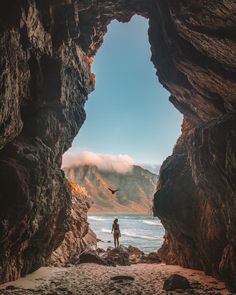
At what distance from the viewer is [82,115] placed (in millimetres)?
26031

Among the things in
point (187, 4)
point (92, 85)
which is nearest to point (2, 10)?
point (187, 4)

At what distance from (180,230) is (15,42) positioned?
54.2 ft

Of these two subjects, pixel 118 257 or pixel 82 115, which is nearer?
pixel 82 115

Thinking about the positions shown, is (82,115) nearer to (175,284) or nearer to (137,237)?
(175,284)

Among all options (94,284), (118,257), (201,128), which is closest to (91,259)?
(118,257)

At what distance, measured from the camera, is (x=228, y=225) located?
Answer: 15.6 m

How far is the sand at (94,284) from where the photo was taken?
566 inches

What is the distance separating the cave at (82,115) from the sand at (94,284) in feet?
2.55

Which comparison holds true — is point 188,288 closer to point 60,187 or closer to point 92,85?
point 60,187

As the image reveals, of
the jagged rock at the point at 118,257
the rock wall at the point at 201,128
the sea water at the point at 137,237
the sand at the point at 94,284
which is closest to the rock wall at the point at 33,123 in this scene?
the sand at the point at 94,284

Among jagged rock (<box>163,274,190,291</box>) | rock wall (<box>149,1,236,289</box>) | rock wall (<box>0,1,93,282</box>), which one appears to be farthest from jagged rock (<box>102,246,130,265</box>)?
jagged rock (<box>163,274,190,291</box>)

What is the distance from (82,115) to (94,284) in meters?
13.6

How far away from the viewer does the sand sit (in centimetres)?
1438

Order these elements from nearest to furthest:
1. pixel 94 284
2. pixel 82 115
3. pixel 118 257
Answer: pixel 94 284 < pixel 82 115 < pixel 118 257
